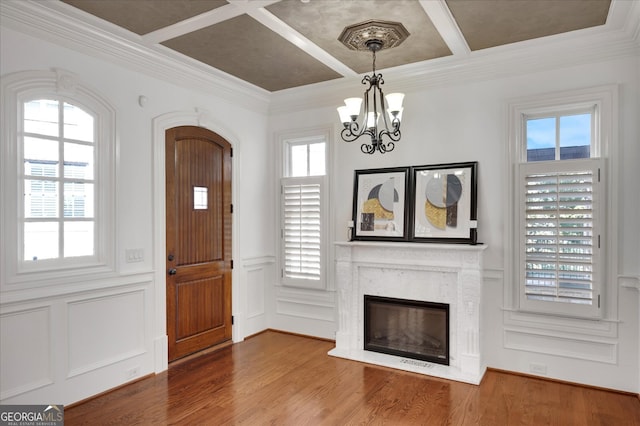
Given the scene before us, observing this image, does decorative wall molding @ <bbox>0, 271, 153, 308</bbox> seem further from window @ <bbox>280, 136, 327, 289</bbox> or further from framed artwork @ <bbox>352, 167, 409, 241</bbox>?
framed artwork @ <bbox>352, 167, 409, 241</bbox>

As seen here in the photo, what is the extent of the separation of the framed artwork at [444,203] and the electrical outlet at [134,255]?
8.59 ft

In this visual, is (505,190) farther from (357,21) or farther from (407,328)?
(357,21)

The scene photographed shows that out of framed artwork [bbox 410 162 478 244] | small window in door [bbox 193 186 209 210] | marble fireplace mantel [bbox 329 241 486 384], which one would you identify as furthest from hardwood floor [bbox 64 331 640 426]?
small window in door [bbox 193 186 209 210]

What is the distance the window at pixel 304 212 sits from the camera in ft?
15.8

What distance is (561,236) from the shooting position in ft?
11.5

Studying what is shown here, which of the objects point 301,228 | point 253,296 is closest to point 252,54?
point 301,228

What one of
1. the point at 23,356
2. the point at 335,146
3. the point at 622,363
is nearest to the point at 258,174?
the point at 335,146

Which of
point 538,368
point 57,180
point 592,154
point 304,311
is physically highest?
point 592,154

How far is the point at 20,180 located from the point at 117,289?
1.14 metres

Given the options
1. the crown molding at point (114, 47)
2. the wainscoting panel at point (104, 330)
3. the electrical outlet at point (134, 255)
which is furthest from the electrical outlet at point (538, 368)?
the crown molding at point (114, 47)

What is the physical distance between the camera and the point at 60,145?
3105mm

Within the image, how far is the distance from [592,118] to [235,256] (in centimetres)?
382

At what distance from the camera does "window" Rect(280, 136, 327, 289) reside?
4.81 m

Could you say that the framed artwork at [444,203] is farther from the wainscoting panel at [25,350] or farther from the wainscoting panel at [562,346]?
the wainscoting panel at [25,350]
